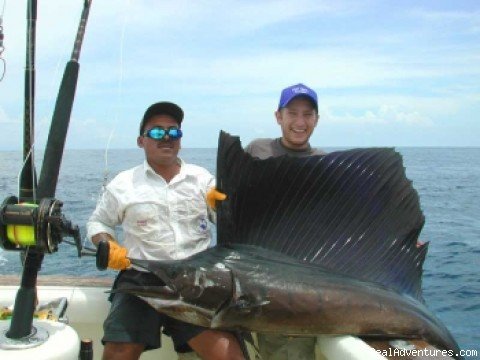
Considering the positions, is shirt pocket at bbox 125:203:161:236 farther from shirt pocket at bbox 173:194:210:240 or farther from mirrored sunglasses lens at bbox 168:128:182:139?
mirrored sunglasses lens at bbox 168:128:182:139

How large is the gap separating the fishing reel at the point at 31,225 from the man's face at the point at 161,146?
34.6 inches

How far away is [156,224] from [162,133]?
0.41 m

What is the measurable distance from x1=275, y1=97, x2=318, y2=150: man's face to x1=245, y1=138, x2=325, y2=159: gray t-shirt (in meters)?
0.03

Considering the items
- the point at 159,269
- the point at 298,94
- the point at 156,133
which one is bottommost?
the point at 159,269

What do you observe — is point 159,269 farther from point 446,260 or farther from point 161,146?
point 446,260

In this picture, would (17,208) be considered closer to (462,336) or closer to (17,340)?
(17,340)

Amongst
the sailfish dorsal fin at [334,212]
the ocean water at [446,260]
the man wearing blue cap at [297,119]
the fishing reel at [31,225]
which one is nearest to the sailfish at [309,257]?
the sailfish dorsal fin at [334,212]

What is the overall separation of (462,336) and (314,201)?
289cm

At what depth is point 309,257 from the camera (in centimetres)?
233

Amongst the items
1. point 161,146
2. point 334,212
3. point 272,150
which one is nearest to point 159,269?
point 161,146

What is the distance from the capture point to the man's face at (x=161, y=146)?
2445 millimetres

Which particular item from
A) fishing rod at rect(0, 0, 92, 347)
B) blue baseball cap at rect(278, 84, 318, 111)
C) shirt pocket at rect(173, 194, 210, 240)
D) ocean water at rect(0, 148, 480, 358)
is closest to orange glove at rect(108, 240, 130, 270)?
fishing rod at rect(0, 0, 92, 347)

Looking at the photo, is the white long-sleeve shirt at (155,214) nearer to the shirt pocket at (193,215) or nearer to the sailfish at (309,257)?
the shirt pocket at (193,215)

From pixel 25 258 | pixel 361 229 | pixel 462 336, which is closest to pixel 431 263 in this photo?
pixel 462 336
